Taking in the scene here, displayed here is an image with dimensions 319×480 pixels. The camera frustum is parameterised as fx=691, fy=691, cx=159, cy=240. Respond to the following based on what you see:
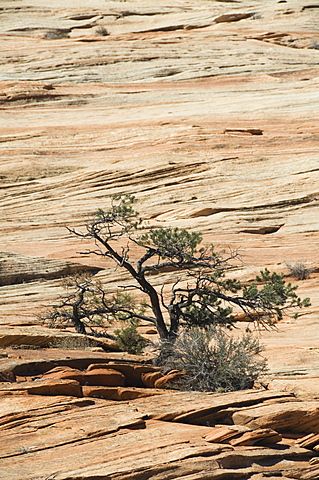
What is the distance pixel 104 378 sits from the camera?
9.69 meters

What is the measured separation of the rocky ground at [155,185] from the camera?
806cm

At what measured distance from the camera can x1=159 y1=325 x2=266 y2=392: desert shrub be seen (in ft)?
32.8

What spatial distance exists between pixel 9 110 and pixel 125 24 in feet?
41.0

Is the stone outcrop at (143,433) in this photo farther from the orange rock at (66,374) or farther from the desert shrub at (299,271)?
the desert shrub at (299,271)

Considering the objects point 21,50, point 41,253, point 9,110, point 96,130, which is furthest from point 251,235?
point 21,50

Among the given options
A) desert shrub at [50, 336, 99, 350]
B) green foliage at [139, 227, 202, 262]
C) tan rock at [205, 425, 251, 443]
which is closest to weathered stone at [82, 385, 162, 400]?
tan rock at [205, 425, 251, 443]

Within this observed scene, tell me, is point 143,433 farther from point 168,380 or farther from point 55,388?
point 168,380

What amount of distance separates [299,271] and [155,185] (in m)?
7.05

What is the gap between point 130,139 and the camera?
26000mm

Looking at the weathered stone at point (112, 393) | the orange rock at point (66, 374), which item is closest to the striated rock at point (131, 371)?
the orange rock at point (66, 374)

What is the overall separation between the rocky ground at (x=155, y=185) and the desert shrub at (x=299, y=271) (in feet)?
0.70

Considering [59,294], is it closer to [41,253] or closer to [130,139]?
[41,253]

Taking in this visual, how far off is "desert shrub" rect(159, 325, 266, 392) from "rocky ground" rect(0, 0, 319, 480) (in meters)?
0.62

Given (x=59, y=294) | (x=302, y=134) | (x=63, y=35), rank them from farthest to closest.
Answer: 1. (x=63, y=35)
2. (x=302, y=134)
3. (x=59, y=294)
